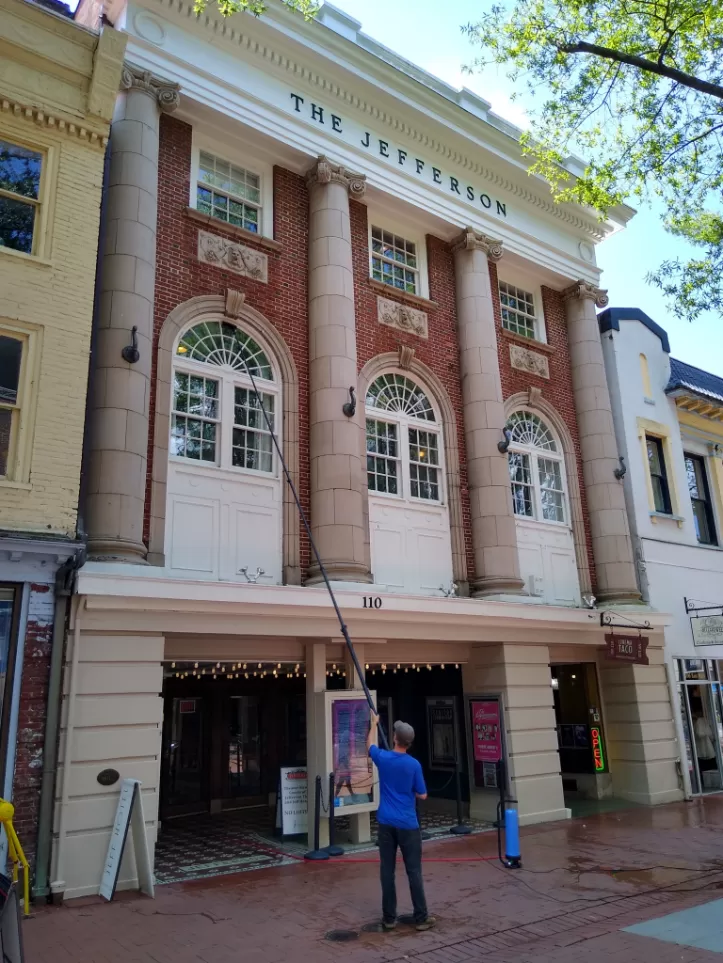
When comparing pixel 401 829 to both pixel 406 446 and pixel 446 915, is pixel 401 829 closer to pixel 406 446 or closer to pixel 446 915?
pixel 446 915

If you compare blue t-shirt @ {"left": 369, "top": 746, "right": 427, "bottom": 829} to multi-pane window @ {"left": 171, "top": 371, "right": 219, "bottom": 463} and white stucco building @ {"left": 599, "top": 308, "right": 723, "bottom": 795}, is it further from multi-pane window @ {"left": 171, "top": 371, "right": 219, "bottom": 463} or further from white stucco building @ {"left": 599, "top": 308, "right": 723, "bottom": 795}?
white stucco building @ {"left": 599, "top": 308, "right": 723, "bottom": 795}

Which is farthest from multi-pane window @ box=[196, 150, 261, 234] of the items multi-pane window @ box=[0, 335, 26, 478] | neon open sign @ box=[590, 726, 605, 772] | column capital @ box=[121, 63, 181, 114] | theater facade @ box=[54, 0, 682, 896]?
neon open sign @ box=[590, 726, 605, 772]

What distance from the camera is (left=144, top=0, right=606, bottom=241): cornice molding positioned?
42.1ft

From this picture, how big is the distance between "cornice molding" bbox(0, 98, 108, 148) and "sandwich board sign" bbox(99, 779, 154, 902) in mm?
8343

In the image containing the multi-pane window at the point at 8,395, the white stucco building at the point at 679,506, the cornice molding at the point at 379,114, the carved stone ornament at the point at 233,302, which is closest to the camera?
the multi-pane window at the point at 8,395

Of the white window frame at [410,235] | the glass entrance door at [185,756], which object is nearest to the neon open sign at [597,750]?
the glass entrance door at [185,756]

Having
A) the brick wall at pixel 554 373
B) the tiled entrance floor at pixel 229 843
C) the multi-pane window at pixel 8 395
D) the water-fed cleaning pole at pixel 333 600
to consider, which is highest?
the brick wall at pixel 554 373

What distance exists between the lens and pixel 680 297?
43.2 ft

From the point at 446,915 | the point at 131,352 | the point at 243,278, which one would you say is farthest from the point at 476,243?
the point at 446,915

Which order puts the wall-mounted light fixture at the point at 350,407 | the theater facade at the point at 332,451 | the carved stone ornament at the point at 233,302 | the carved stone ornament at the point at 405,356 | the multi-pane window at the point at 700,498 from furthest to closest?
1. the multi-pane window at the point at 700,498
2. the carved stone ornament at the point at 405,356
3. the wall-mounted light fixture at the point at 350,407
4. the carved stone ornament at the point at 233,302
5. the theater facade at the point at 332,451

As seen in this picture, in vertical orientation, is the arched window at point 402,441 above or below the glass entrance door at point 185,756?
above

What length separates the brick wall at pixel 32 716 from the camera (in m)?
8.50

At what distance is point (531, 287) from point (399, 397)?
5641 mm

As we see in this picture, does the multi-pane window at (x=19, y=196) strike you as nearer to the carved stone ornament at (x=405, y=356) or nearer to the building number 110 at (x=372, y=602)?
the building number 110 at (x=372, y=602)
